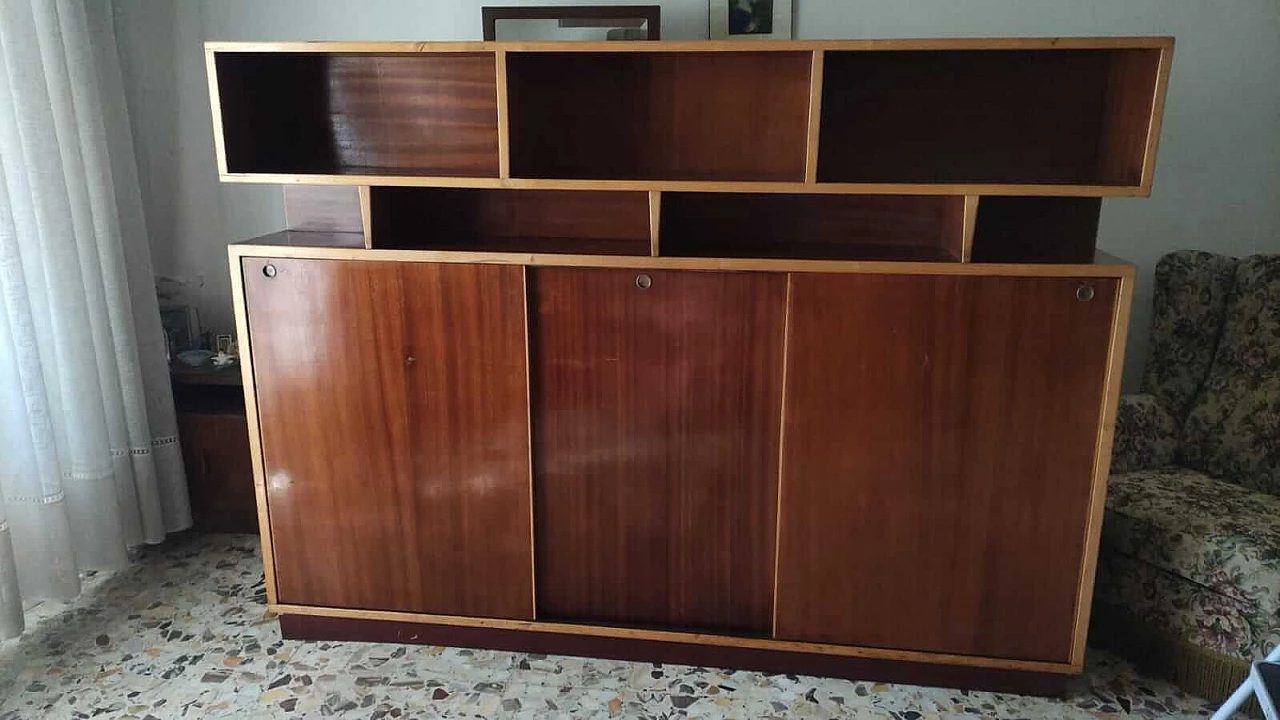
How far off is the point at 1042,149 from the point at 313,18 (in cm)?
207

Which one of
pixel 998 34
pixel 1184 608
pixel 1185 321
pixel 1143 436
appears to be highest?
pixel 998 34

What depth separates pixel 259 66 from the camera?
202 centimetres

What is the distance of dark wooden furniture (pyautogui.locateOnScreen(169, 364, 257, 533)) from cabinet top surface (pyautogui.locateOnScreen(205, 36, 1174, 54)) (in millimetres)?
1144

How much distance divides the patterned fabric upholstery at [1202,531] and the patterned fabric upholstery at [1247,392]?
64 mm

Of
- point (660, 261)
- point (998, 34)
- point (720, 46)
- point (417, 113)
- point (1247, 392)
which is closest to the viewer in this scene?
point (720, 46)

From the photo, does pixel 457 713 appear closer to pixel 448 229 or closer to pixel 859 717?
pixel 859 717

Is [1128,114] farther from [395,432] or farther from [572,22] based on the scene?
[395,432]

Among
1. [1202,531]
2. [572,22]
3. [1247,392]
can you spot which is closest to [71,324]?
[572,22]

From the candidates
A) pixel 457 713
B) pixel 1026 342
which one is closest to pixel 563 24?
pixel 1026 342

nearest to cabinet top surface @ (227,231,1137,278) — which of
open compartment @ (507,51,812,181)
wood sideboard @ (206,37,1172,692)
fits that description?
wood sideboard @ (206,37,1172,692)

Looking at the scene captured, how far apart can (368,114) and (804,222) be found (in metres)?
1.12

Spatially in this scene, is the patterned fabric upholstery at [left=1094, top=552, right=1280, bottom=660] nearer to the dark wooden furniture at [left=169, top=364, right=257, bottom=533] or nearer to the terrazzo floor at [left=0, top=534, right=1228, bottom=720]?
the terrazzo floor at [left=0, top=534, right=1228, bottom=720]

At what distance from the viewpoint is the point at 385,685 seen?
2.00 metres

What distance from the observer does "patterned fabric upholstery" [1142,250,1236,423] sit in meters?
2.22
